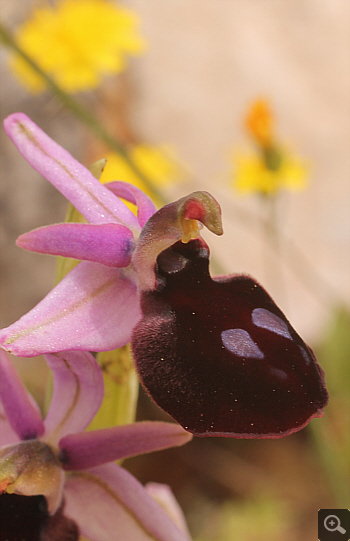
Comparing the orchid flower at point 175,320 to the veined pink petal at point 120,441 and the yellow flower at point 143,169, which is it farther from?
the yellow flower at point 143,169

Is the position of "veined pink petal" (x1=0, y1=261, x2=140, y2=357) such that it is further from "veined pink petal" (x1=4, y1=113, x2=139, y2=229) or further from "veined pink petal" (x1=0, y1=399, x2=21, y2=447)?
"veined pink petal" (x1=0, y1=399, x2=21, y2=447)

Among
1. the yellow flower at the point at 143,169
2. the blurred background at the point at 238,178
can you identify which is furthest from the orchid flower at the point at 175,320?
the yellow flower at the point at 143,169

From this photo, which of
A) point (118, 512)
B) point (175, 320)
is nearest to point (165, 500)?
point (118, 512)

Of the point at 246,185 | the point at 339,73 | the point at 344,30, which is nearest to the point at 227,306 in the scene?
the point at 246,185

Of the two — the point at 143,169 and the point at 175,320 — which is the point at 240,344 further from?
the point at 143,169

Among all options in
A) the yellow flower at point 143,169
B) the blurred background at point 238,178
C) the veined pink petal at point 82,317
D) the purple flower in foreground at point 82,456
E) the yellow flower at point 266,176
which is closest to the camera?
the veined pink petal at point 82,317

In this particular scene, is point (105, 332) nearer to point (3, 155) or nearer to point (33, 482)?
point (33, 482)
